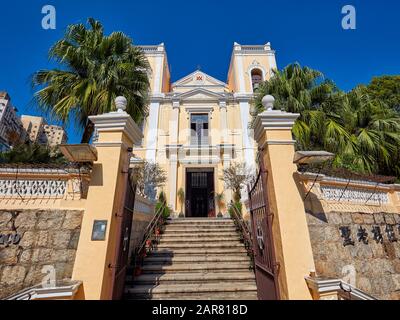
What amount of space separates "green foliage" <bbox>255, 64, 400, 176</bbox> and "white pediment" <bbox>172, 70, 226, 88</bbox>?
7796 millimetres

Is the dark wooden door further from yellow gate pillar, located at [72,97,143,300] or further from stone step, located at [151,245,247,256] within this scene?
yellow gate pillar, located at [72,97,143,300]

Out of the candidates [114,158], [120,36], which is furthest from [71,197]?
[120,36]

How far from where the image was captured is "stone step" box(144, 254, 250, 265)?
192 inches

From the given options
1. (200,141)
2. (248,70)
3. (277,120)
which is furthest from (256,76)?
(277,120)

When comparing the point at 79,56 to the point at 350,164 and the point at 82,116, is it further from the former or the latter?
the point at 350,164

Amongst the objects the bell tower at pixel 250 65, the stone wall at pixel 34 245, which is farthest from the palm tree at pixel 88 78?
the bell tower at pixel 250 65

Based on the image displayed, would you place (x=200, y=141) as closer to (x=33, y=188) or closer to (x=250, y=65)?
(x=250, y=65)

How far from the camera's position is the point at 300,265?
2680mm

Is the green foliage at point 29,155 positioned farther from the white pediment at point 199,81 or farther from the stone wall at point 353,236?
the white pediment at point 199,81

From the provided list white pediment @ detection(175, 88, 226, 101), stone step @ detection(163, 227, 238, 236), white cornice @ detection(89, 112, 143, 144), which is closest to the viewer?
white cornice @ detection(89, 112, 143, 144)

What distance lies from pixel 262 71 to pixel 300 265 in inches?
583

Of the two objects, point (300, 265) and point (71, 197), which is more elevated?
point (71, 197)

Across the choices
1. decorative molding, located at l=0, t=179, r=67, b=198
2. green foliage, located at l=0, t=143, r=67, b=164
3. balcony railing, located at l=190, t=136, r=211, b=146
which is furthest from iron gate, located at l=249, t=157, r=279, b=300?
balcony railing, located at l=190, t=136, r=211, b=146
